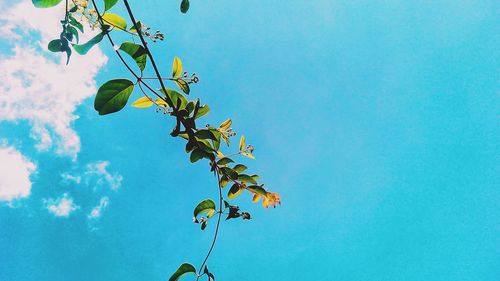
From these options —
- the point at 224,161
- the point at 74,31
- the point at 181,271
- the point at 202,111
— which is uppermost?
the point at 74,31

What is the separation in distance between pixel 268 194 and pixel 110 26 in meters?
0.86

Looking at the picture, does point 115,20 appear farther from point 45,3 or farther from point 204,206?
point 204,206

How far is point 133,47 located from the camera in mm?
1120

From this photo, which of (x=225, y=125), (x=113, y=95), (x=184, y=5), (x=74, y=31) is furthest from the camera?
(x=225, y=125)

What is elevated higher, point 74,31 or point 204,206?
point 74,31

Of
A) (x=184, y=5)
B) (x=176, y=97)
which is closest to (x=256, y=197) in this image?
(x=176, y=97)

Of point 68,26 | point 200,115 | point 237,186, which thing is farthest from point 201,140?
point 68,26

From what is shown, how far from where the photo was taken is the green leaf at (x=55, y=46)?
4.41ft

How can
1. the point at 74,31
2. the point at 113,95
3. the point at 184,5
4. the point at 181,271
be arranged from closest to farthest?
the point at 113,95, the point at 181,271, the point at 184,5, the point at 74,31

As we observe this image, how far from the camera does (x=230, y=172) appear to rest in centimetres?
138

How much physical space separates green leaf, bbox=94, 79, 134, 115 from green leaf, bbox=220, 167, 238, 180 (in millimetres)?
451

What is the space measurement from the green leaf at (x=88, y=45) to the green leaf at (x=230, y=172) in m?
0.62

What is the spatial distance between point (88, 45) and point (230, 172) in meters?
0.66

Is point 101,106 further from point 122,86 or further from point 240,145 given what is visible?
point 240,145
